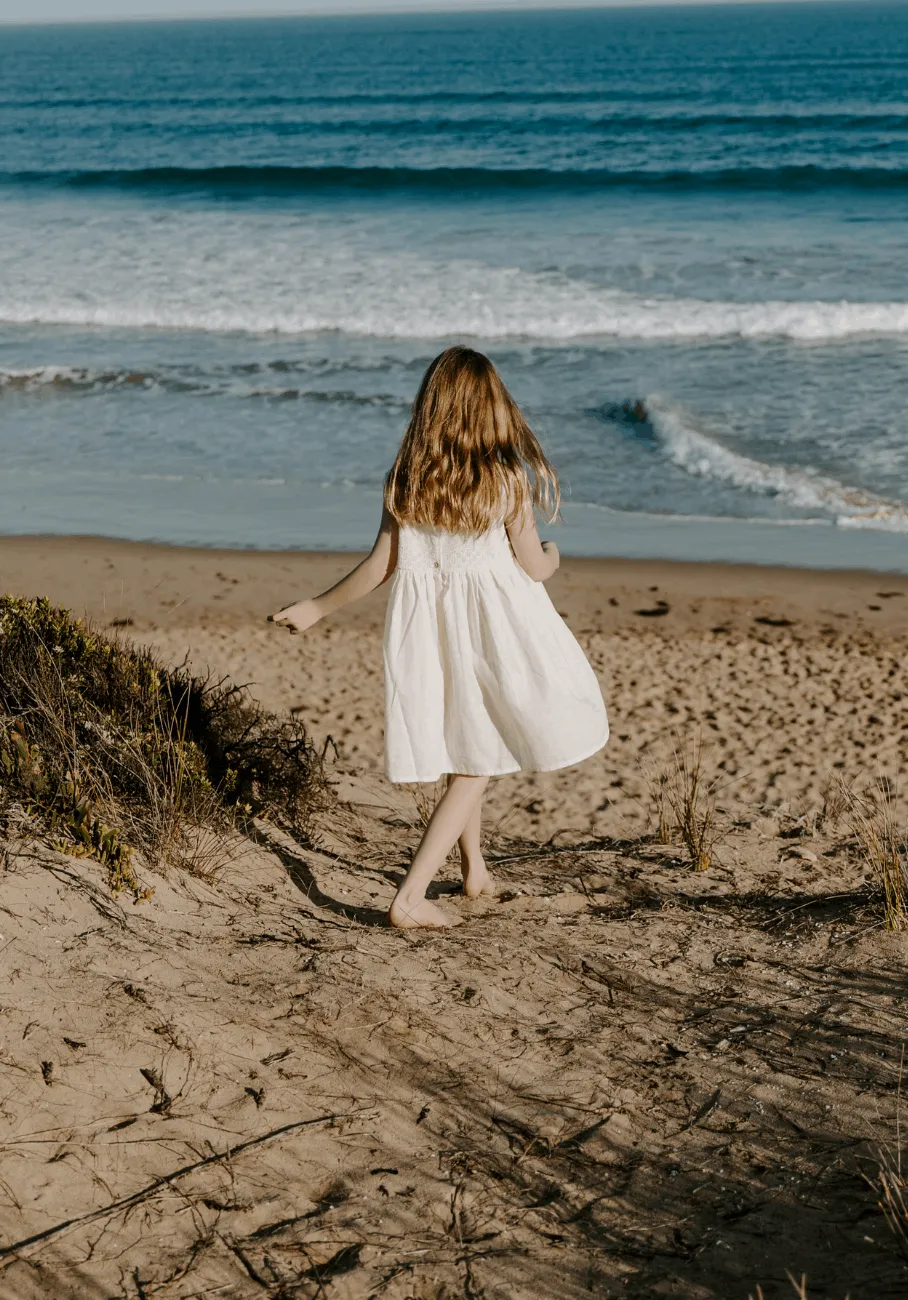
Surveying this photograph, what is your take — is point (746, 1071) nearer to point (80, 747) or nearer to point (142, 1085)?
point (142, 1085)

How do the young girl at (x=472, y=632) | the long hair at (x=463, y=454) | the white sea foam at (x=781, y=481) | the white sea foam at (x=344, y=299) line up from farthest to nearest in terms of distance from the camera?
1. the white sea foam at (x=344, y=299)
2. the white sea foam at (x=781, y=481)
3. the young girl at (x=472, y=632)
4. the long hair at (x=463, y=454)

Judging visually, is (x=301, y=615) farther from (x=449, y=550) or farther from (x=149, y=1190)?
(x=149, y=1190)

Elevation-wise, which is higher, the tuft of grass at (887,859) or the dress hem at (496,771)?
the dress hem at (496,771)

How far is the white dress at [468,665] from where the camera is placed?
3.54m

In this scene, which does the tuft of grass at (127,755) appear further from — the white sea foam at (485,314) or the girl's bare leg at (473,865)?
the white sea foam at (485,314)

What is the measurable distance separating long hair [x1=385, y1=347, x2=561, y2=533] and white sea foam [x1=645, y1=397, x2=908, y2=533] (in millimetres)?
6706

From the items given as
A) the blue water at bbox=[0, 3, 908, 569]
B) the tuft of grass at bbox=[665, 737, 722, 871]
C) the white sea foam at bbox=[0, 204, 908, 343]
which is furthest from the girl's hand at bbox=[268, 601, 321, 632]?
the white sea foam at bbox=[0, 204, 908, 343]

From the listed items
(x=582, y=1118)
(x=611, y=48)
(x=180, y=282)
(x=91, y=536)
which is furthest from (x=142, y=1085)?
(x=611, y=48)

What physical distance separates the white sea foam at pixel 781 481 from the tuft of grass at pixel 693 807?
14.0ft

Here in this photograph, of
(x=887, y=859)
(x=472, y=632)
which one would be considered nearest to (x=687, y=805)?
(x=887, y=859)

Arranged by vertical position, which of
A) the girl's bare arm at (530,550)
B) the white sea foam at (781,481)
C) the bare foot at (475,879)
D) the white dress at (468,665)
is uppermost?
the girl's bare arm at (530,550)

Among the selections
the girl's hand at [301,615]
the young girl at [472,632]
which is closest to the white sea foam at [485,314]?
the young girl at [472,632]

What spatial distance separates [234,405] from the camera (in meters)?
13.0

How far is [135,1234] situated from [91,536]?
7612 mm
